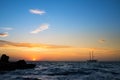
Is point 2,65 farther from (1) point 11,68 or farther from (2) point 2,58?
(2) point 2,58

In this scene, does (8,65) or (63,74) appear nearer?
(63,74)

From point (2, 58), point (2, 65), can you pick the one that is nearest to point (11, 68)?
point (2, 65)

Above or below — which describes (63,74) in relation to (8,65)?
below

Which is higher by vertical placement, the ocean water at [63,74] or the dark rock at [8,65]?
the dark rock at [8,65]

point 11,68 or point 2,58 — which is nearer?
point 11,68

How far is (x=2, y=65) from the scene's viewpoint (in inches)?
2333

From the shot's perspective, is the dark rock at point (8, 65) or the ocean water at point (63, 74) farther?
the dark rock at point (8, 65)

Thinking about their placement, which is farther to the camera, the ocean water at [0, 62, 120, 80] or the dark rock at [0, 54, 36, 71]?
the dark rock at [0, 54, 36, 71]

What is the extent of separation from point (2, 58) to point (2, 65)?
9.96 m

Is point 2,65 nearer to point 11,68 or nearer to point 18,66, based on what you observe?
Answer: point 11,68

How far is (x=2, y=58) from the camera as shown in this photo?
225 ft

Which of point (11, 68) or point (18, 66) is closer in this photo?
point (11, 68)

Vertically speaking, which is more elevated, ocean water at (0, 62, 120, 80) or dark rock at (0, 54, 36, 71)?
dark rock at (0, 54, 36, 71)

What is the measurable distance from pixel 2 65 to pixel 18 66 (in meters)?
10.2
